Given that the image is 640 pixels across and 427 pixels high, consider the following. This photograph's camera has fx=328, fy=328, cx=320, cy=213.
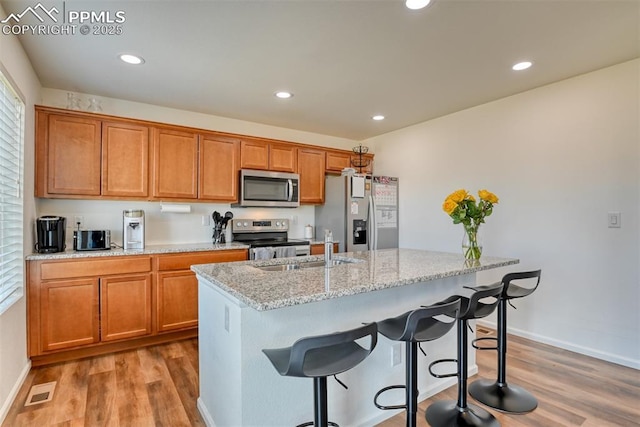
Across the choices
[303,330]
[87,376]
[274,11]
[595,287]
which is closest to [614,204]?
[595,287]

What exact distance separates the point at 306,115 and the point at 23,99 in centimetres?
256

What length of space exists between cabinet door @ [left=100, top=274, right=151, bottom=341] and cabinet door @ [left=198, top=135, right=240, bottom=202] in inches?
43.4

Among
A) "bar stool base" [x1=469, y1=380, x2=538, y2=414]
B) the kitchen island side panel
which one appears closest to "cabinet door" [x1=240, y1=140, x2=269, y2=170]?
the kitchen island side panel

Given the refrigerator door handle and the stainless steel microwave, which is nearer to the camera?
the stainless steel microwave

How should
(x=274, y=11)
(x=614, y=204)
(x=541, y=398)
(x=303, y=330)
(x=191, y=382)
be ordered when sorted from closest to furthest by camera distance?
(x=303, y=330) → (x=274, y=11) → (x=541, y=398) → (x=191, y=382) → (x=614, y=204)

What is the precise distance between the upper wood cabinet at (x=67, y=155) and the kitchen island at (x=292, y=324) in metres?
1.96

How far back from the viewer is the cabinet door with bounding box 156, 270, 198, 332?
10.3ft

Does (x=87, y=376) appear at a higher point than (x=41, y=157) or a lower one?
lower

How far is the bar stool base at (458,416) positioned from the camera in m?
1.87

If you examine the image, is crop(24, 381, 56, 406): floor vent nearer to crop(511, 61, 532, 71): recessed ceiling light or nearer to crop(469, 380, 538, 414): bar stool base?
crop(469, 380, 538, 414): bar stool base

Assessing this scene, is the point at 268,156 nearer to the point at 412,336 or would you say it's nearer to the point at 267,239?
the point at 267,239

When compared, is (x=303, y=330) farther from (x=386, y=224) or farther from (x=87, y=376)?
(x=386, y=224)

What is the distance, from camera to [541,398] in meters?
2.16

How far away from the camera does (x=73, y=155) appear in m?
2.99
